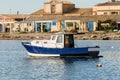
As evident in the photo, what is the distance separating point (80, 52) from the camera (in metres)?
57.1

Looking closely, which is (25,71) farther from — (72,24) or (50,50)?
(72,24)

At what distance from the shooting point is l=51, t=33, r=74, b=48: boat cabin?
57281 mm

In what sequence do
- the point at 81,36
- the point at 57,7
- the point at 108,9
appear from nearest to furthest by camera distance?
the point at 81,36 → the point at 108,9 → the point at 57,7

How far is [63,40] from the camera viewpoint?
57312 mm

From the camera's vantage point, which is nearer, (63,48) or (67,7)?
(63,48)

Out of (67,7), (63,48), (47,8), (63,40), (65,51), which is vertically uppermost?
(67,7)

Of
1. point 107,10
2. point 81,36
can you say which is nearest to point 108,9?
point 107,10

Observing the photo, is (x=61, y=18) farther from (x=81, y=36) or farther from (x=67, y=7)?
(x=81, y=36)

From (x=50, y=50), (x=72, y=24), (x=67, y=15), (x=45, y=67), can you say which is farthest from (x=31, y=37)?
(x=45, y=67)

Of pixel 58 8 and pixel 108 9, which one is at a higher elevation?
pixel 58 8

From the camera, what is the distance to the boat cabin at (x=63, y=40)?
5728 centimetres

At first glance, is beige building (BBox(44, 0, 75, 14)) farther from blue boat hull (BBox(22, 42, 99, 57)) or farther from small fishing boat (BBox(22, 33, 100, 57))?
small fishing boat (BBox(22, 33, 100, 57))

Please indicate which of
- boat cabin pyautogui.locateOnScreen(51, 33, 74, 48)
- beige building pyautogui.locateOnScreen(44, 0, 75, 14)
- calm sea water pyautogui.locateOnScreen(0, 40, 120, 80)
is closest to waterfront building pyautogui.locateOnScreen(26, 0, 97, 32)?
beige building pyautogui.locateOnScreen(44, 0, 75, 14)

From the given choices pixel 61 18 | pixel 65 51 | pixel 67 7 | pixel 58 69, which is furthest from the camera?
pixel 67 7
